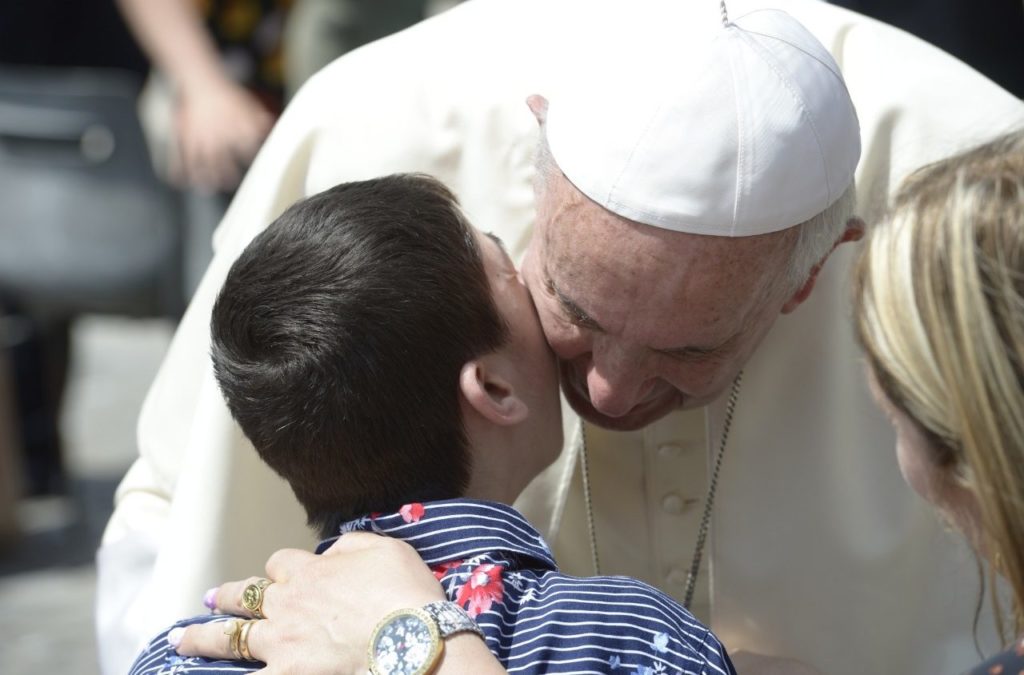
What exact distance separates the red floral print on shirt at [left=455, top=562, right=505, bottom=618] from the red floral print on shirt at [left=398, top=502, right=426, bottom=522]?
0.32 feet

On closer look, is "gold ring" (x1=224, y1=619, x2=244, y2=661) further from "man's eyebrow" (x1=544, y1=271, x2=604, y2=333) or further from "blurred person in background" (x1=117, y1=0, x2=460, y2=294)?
"blurred person in background" (x1=117, y1=0, x2=460, y2=294)

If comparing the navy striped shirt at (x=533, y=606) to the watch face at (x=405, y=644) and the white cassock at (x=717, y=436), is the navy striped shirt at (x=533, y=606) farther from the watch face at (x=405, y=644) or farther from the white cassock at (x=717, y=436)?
the white cassock at (x=717, y=436)

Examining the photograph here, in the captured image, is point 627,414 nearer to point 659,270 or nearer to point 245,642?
point 659,270

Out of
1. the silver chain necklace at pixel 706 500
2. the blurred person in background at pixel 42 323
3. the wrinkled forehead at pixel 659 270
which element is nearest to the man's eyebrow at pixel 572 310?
the wrinkled forehead at pixel 659 270

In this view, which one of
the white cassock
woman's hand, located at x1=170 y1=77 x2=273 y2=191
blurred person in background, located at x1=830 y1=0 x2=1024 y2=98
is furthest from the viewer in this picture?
woman's hand, located at x1=170 y1=77 x2=273 y2=191

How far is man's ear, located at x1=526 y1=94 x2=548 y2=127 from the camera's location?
6.89 feet

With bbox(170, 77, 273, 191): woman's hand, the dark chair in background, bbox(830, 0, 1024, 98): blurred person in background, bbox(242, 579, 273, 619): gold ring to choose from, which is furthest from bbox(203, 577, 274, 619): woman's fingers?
the dark chair in background

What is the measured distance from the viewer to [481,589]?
1680mm

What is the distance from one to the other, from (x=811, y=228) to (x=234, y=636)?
86 centimetres

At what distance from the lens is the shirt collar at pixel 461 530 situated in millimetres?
1714

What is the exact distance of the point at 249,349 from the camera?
1.81m

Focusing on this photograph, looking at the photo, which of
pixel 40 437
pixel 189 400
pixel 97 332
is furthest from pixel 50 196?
pixel 97 332

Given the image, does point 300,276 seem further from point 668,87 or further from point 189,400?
point 189,400

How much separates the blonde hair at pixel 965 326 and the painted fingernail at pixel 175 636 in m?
0.85
